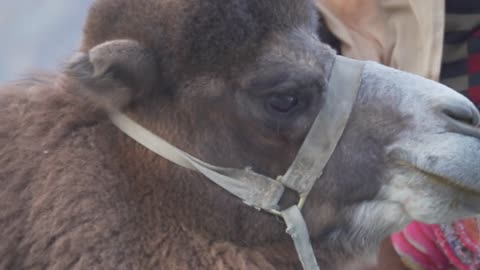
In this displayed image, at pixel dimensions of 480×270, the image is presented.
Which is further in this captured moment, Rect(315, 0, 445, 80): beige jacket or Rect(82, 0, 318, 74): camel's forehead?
Rect(315, 0, 445, 80): beige jacket

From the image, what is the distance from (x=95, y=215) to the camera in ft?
7.61

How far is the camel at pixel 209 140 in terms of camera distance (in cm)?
234

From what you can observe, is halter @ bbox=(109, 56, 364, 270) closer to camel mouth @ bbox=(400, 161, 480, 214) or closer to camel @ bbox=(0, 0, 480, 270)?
camel @ bbox=(0, 0, 480, 270)

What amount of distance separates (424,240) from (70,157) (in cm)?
142

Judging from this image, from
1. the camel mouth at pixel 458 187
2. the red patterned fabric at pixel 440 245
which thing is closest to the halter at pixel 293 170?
the camel mouth at pixel 458 187

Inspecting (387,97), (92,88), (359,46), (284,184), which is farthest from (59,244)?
(359,46)

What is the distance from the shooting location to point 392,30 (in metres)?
3.30

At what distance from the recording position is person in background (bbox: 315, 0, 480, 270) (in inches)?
122

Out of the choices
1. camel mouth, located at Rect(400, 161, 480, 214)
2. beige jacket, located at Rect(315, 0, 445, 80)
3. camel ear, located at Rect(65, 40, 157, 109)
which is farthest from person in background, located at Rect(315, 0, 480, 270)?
camel ear, located at Rect(65, 40, 157, 109)

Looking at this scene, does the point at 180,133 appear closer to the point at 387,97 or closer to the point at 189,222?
the point at 189,222

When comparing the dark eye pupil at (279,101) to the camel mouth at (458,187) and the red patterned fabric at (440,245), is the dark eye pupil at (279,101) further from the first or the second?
the red patterned fabric at (440,245)

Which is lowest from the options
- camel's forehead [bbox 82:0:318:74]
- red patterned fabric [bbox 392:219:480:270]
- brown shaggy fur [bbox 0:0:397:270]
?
red patterned fabric [bbox 392:219:480:270]

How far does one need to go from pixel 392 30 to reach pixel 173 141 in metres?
1.23

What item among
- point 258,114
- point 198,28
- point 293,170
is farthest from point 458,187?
point 198,28
